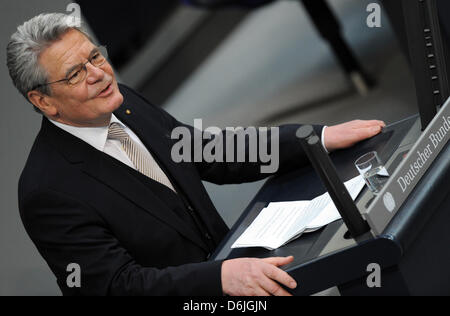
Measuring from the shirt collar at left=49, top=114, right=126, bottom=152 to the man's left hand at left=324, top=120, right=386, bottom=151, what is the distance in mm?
654

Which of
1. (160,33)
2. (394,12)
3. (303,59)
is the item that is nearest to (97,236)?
(394,12)

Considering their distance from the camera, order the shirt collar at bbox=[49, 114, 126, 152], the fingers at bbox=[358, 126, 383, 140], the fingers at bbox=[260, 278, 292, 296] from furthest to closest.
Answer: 1. the fingers at bbox=[358, 126, 383, 140]
2. the shirt collar at bbox=[49, 114, 126, 152]
3. the fingers at bbox=[260, 278, 292, 296]

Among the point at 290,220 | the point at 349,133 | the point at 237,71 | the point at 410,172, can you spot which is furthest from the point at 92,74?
the point at 237,71

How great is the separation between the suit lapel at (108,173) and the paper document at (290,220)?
0.24m

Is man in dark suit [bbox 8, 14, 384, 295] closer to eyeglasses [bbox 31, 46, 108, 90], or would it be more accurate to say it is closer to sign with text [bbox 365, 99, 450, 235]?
eyeglasses [bbox 31, 46, 108, 90]

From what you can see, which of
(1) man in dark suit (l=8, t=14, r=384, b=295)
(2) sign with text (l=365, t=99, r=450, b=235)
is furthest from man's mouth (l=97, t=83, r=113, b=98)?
(2) sign with text (l=365, t=99, r=450, b=235)

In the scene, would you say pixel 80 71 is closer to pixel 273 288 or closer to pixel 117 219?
pixel 117 219

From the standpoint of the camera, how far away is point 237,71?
5.94 m

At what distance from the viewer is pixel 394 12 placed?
3.95 meters

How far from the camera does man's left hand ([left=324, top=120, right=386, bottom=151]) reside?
2631 mm

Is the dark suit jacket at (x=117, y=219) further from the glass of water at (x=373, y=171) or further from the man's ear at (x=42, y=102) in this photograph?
the glass of water at (x=373, y=171)

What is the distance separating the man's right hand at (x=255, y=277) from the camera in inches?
83.4

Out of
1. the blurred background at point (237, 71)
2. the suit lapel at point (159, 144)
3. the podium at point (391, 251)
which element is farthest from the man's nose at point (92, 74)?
the blurred background at point (237, 71)
